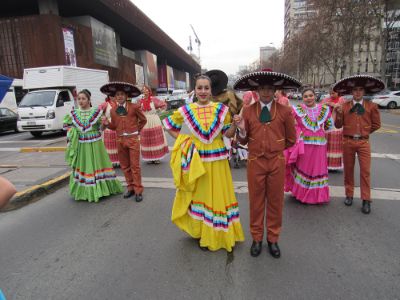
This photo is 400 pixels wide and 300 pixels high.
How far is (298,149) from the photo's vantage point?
4.84m

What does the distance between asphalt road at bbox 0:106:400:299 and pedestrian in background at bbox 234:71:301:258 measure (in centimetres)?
45

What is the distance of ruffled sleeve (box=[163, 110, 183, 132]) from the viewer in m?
3.52

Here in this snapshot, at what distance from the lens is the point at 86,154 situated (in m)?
5.30

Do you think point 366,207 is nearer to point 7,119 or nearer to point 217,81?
point 217,81

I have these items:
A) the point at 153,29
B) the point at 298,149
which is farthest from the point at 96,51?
the point at 298,149

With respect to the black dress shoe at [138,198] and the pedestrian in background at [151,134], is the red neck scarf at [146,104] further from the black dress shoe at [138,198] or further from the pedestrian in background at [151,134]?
the black dress shoe at [138,198]

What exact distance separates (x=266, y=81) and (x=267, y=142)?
2.01 feet

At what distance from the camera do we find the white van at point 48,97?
13406 mm

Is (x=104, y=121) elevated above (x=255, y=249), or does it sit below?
above

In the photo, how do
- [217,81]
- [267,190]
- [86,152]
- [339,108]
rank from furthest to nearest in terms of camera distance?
1. [86,152]
2. [339,108]
3. [217,81]
4. [267,190]

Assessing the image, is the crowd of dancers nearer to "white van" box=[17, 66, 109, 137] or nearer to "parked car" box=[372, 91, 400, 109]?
"white van" box=[17, 66, 109, 137]

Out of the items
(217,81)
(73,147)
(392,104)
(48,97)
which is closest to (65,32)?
(48,97)

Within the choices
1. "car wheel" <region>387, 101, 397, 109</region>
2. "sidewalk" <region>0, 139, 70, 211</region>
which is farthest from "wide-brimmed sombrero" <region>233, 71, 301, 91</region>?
"car wheel" <region>387, 101, 397, 109</region>

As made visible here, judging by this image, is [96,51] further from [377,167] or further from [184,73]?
[184,73]
